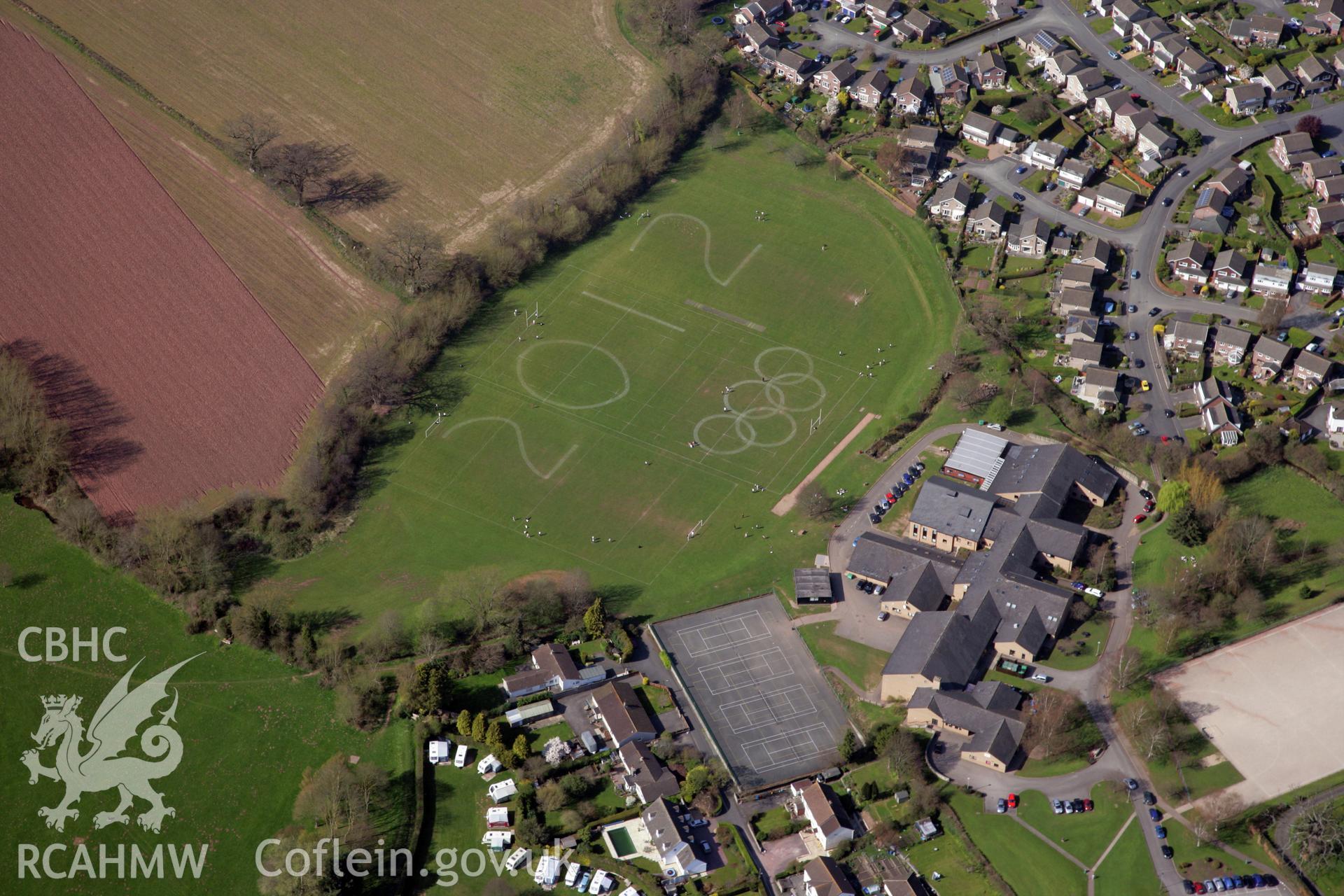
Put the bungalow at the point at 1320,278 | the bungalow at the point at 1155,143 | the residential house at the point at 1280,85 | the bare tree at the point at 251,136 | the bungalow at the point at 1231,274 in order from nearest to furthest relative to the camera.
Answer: the bungalow at the point at 1320,278 → the bungalow at the point at 1231,274 → the bungalow at the point at 1155,143 → the bare tree at the point at 251,136 → the residential house at the point at 1280,85

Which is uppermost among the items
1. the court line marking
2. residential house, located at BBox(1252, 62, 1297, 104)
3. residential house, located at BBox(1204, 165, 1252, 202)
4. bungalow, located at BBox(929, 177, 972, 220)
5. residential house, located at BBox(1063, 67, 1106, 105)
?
residential house, located at BBox(1252, 62, 1297, 104)

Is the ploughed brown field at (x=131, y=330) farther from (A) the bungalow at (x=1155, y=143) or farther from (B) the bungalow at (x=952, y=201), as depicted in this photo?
(A) the bungalow at (x=1155, y=143)

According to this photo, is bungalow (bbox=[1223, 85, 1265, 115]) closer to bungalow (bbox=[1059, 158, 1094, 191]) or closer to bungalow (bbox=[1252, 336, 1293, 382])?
bungalow (bbox=[1059, 158, 1094, 191])

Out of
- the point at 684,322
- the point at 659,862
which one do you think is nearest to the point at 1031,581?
the point at 659,862

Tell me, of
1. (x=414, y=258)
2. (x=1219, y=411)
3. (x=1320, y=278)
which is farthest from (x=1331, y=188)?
(x=414, y=258)

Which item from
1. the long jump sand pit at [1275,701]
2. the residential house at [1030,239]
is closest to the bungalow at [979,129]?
the residential house at [1030,239]

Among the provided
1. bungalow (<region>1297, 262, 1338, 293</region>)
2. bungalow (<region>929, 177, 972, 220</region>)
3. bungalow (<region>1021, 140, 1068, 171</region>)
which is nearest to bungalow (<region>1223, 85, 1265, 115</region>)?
bungalow (<region>1021, 140, 1068, 171</region>)
